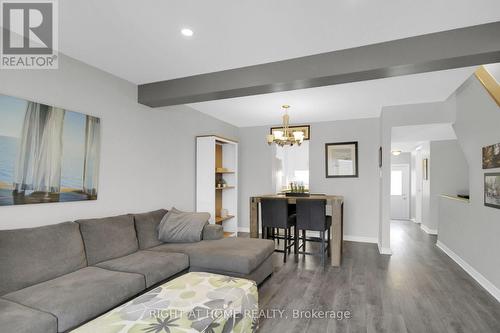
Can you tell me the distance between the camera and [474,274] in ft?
11.1

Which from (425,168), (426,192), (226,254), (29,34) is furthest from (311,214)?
(425,168)

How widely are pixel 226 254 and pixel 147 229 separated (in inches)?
42.4

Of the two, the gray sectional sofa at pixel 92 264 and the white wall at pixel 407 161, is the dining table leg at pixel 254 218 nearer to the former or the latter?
the gray sectional sofa at pixel 92 264

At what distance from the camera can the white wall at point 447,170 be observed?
5691mm

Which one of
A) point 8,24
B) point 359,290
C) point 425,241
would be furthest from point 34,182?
point 425,241

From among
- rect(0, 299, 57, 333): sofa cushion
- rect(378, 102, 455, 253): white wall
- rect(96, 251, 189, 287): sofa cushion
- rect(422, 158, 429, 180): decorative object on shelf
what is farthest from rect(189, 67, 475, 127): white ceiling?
rect(0, 299, 57, 333): sofa cushion

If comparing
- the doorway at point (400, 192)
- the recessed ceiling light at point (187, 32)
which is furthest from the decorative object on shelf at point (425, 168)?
the recessed ceiling light at point (187, 32)

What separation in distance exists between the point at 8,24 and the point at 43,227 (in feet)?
5.56

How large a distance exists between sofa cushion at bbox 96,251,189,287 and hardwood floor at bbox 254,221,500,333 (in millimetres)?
958

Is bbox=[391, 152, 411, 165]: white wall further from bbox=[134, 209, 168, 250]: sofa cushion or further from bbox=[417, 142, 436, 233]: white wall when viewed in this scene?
bbox=[134, 209, 168, 250]: sofa cushion

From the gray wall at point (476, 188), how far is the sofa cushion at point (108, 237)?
4.00 m

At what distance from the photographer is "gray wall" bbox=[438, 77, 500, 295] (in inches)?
115

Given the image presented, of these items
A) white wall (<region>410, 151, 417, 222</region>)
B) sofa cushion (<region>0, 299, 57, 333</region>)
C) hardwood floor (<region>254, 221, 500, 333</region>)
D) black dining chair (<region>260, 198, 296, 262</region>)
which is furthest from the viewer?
white wall (<region>410, 151, 417, 222</region>)

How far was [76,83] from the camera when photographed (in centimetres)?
271
